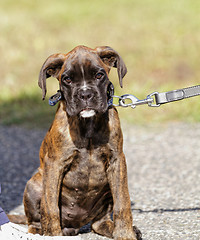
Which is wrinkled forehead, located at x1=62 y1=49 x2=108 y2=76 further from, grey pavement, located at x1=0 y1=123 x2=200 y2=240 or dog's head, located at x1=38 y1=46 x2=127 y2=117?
grey pavement, located at x1=0 y1=123 x2=200 y2=240

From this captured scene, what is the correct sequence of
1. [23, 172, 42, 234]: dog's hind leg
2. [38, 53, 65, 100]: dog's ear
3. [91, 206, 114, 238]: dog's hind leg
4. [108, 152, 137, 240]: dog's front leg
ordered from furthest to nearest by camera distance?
[91, 206, 114, 238]: dog's hind leg, [23, 172, 42, 234]: dog's hind leg, [108, 152, 137, 240]: dog's front leg, [38, 53, 65, 100]: dog's ear

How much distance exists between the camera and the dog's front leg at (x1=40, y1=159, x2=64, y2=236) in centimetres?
467

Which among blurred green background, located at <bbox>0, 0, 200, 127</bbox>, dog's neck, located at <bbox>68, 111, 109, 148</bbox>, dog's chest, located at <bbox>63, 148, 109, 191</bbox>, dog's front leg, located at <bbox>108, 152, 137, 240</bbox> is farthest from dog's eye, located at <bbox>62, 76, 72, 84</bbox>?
blurred green background, located at <bbox>0, 0, 200, 127</bbox>

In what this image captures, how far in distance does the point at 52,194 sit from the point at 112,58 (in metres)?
1.48

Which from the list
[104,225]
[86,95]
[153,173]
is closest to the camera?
[86,95]

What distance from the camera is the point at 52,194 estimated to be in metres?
4.69

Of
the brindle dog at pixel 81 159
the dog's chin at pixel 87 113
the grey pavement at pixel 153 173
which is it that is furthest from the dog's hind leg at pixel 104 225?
the dog's chin at pixel 87 113

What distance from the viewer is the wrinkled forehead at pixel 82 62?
4.37m

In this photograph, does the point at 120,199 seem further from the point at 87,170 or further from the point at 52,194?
the point at 52,194

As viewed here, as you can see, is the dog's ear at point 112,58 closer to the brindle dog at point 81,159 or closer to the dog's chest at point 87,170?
the brindle dog at point 81,159

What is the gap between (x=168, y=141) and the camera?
1048 cm

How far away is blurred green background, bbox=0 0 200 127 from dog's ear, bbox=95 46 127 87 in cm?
691

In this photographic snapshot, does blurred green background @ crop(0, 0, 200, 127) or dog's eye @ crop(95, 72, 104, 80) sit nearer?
dog's eye @ crop(95, 72, 104, 80)

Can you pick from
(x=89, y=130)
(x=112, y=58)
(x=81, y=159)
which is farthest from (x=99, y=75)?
(x=81, y=159)
